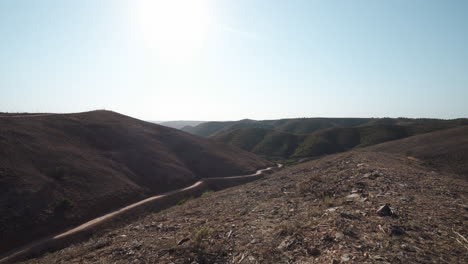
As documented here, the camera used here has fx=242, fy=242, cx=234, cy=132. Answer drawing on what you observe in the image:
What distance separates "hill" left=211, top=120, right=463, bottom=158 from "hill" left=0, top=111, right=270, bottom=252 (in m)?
28.2

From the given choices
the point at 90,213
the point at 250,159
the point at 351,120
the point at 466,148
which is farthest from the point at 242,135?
the point at 351,120

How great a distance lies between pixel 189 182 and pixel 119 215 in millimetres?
13497

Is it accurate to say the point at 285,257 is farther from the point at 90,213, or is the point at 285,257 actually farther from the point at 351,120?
the point at 351,120

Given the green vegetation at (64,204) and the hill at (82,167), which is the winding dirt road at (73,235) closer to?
the hill at (82,167)

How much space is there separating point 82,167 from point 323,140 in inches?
2695

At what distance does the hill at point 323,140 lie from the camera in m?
72.8

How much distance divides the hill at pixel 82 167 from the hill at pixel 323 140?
92.5 ft

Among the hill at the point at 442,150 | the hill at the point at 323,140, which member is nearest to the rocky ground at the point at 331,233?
the hill at the point at 442,150

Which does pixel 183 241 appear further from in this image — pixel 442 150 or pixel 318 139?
pixel 318 139

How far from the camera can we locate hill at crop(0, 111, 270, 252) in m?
17.9

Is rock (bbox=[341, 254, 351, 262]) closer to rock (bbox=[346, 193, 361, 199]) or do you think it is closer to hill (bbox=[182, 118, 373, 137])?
rock (bbox=[346, 193, 361, 199])

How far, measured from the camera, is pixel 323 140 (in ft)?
254

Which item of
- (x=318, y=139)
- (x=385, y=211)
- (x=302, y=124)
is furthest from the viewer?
(x=302, y=124)

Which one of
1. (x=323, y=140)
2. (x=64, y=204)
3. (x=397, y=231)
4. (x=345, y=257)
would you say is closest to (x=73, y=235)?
(x=64, y=204)
